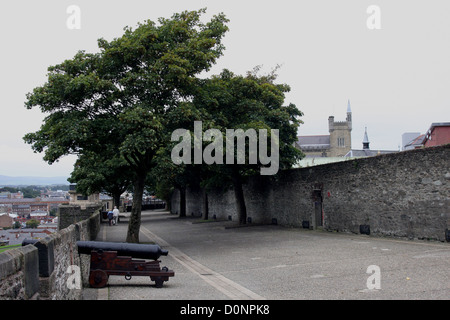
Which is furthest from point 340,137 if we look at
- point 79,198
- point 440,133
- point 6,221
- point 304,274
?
point 304,274


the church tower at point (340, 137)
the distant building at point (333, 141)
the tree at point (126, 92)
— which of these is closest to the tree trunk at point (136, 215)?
the tree at point (126, 92)

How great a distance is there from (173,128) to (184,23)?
443cm

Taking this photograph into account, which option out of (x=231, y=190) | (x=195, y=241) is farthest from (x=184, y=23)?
(x=231, y=190)

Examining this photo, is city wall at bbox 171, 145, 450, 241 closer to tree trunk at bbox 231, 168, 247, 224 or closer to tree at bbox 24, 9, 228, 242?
tree trunk at bbox 231, 168, 247, 224

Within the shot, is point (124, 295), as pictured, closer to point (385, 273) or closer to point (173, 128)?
point (385, 273)

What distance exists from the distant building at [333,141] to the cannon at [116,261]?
468ft

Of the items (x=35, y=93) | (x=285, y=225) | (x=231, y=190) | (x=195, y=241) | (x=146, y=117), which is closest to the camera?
(x=146, y=117)

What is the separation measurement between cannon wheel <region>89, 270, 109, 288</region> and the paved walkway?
180 mm

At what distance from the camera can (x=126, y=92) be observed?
1669cm

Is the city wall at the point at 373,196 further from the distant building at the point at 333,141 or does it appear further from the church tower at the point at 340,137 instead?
the church tower at the point at 340,137

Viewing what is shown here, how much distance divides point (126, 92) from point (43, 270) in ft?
39.6

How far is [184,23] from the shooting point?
17797 mm

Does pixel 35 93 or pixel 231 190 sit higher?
pixel 35 93

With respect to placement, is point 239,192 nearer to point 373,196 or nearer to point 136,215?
point 136,215
